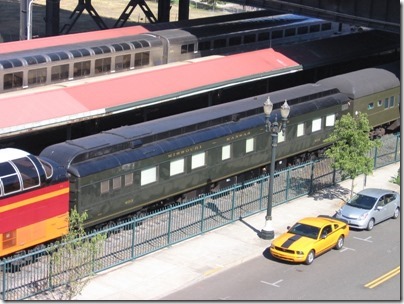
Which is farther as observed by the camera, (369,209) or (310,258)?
(369,209)

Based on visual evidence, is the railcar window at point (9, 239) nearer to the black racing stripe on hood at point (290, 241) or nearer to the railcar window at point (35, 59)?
the black racing stripe on hood at point (290, 241)

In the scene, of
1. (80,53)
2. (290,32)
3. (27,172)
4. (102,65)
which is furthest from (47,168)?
(290,32)

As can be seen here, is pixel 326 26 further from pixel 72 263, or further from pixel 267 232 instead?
pixel 72 263

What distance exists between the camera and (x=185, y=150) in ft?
109

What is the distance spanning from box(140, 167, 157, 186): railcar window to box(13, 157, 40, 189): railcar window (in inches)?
196

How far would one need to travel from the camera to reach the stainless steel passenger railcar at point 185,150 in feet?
97.5

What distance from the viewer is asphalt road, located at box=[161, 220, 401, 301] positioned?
87.5 feet

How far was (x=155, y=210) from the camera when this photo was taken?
3303cm

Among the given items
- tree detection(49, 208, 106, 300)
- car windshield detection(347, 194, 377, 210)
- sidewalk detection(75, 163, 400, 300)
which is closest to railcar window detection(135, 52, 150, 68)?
sidewalk detection(75, 163, 400, 300)

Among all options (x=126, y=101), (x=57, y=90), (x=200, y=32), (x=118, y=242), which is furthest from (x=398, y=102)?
(x=118, y=242)

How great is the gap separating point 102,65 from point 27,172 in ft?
61.0

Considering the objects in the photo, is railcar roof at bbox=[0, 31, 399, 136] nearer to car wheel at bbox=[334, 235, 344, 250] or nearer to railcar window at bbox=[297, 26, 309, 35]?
railcar window at bbox=[297, 26, 309, 35]

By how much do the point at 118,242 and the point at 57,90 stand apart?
437 inches

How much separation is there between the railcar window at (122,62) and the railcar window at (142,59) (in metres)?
0.64
